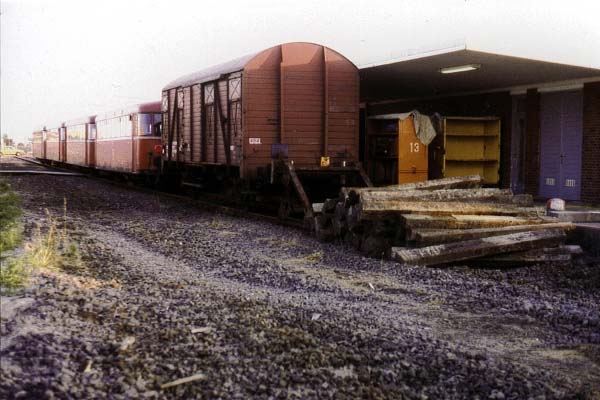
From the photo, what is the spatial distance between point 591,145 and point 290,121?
7.83 metres

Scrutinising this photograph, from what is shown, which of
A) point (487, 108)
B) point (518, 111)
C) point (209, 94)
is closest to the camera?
point (209, 94)

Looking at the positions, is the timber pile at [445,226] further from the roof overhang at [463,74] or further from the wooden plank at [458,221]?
the roof overhang at [463,74]

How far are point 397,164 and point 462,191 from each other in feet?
18.2

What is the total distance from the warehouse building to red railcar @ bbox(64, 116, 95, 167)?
1765 cm

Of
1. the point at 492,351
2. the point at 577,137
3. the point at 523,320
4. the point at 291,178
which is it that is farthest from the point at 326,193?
the point at 492,351

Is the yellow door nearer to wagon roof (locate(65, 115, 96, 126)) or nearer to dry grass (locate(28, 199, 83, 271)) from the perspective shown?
dry grass (locate(28, 199, 83, 271))

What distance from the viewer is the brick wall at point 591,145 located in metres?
16.6

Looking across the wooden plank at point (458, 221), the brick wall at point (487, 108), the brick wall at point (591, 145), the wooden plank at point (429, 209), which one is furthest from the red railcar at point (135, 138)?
the wooden plank at point (458, 221)

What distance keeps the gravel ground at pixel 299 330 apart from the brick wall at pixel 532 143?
986cm

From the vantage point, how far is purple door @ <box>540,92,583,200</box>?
1744cm

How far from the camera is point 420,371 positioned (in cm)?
473

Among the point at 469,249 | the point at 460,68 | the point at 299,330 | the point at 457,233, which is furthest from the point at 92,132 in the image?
the point at 299,330

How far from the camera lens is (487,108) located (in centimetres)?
2075

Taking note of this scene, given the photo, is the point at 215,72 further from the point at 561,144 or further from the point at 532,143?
the point at 561,144
